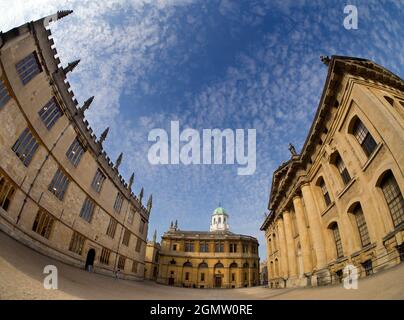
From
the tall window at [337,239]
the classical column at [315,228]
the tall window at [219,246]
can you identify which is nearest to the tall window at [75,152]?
the classical column at [315,228]

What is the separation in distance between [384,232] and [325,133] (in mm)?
8950

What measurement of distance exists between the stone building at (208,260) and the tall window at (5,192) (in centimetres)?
4744

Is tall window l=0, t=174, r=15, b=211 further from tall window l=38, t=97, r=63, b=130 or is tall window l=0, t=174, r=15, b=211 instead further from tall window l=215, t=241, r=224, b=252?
tall window l=215, t=241, r=224, b=252

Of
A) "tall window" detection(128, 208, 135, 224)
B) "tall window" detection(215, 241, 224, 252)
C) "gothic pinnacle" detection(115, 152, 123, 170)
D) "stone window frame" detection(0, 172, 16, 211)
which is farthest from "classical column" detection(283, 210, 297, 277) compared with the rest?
"tall window" detection(215, 241, 224, 252)

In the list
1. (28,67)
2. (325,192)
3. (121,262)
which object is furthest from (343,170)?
(121,262)

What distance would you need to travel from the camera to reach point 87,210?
66.2 ft

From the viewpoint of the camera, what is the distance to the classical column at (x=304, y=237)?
1922cm

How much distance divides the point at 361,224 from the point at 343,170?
13.6ft

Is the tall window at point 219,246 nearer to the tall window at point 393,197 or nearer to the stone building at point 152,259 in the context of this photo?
the stone building at point 152,259

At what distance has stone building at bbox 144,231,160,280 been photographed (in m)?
48.8

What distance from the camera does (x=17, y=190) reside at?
12.5 meters

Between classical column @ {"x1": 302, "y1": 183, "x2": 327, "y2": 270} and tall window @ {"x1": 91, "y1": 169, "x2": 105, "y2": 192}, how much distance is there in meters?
21.2

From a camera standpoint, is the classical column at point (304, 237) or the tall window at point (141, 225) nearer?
the classical column at point (304, 237)

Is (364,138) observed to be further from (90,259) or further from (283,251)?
(90,259)
